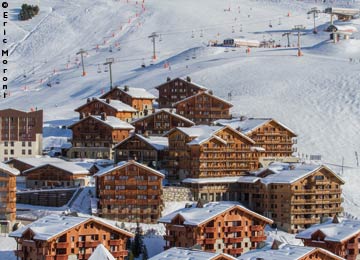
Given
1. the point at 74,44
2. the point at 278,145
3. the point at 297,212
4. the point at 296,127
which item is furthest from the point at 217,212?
the point at 74,44

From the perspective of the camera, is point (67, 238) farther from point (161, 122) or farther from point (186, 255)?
point (161, 122)

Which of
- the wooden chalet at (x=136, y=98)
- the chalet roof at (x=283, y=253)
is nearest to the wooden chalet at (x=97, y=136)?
the wooden chalet at (x=136, y=98)

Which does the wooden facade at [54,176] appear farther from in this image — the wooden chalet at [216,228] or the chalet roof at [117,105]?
the chalet roof at [117,105]

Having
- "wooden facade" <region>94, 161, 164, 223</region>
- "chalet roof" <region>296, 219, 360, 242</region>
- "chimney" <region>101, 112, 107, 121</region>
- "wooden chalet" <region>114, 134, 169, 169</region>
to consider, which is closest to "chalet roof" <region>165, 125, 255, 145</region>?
"wooden chalet" <region>114, 134, 169, 169</region>

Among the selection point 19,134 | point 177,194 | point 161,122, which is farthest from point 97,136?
point 177,194

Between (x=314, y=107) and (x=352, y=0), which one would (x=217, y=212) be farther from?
(x=352, y=0)
